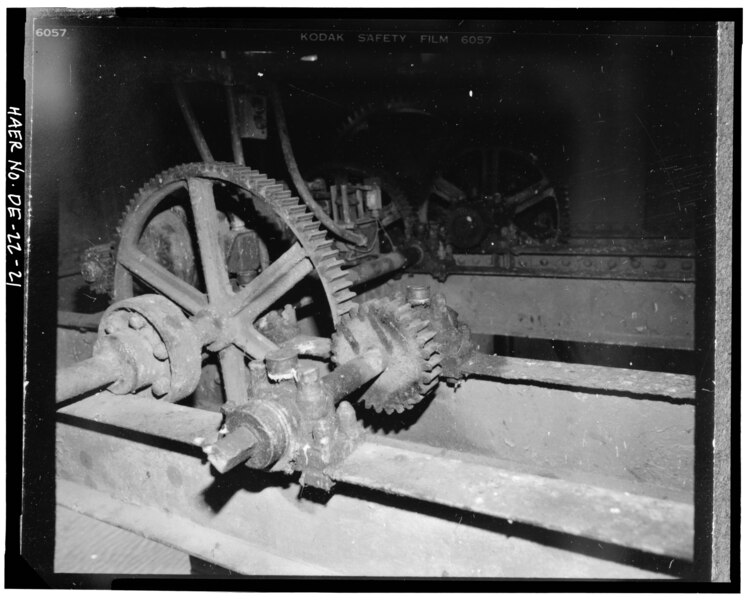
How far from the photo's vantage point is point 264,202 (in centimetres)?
224

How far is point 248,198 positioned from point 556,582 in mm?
1969

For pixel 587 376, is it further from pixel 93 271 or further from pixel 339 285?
pixel 93 271

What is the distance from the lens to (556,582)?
4.30 feet

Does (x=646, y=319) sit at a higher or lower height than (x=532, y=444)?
higher

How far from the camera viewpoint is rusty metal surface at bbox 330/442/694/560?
1.08 metres

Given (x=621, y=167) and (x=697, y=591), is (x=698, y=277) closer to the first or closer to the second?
(x=697, y=591)

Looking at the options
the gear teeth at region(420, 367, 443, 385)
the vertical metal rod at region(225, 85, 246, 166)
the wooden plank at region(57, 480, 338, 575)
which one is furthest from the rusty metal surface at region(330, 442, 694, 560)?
the vertical metal rod at region(225, 85, 246, 166)

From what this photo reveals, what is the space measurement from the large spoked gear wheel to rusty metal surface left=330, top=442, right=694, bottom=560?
0.38m

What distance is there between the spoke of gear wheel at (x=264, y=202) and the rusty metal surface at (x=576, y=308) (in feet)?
6.05

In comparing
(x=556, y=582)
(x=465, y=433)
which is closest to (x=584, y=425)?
(x=465, y=433)

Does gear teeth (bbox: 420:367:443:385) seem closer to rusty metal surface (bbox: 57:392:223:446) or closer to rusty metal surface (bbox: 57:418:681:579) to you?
rusty metal surface (bbox: 57:418:681:579)

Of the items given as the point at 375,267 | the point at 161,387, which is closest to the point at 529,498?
the point at 161,387

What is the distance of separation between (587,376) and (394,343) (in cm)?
71

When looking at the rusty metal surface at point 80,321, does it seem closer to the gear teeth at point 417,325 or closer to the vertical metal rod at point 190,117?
the vertical metal rod at point 190,117
